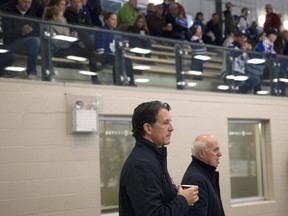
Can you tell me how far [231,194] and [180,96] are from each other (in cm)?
204

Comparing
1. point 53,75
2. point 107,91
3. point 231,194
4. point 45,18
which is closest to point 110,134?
point 107,91

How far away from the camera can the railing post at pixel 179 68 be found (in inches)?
325

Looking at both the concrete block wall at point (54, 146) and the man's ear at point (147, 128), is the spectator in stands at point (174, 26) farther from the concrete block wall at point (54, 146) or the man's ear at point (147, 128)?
the man's ear at point (147, 128)

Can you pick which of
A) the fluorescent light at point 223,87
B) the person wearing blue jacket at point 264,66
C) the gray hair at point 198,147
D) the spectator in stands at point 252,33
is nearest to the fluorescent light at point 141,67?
the fluorescent light at point 223,87

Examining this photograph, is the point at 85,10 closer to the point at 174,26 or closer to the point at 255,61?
the point at 174,26

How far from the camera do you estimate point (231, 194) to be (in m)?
8.92

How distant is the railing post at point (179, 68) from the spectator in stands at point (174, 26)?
8.53ft

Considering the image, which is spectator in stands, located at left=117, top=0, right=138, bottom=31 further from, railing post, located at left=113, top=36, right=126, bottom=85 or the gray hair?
the gray hair

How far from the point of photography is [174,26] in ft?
36.6

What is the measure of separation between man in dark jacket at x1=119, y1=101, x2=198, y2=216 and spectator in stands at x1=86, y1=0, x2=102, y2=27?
6.44 m

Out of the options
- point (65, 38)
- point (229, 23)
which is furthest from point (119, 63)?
point (229, 23)

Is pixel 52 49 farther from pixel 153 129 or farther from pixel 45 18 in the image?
pixel 153 129

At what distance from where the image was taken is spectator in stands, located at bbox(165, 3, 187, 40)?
11.0m

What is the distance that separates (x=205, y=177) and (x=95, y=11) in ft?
19.5
